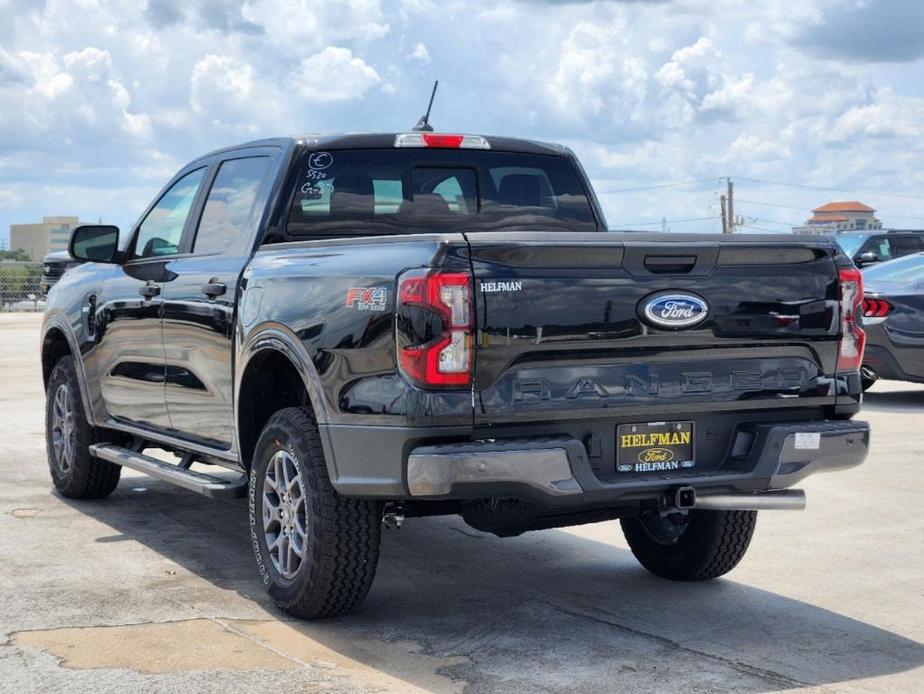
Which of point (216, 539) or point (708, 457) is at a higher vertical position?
point (708, 457)

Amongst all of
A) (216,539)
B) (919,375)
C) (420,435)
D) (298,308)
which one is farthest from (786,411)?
(919,375)

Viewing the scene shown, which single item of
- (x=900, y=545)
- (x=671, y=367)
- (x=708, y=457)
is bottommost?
(x=900, y=545)

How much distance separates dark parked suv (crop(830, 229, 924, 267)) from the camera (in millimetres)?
24359

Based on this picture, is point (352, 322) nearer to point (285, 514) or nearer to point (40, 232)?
point (285, 514)

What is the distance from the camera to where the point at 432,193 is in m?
7.07

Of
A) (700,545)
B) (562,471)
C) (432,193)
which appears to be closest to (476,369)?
(562,471)

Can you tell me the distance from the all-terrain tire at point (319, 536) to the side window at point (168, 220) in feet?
6.66

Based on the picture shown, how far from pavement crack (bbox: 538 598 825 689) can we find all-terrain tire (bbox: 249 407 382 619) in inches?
36.3

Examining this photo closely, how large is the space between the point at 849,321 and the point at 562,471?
144 centimetres

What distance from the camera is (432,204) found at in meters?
7.05

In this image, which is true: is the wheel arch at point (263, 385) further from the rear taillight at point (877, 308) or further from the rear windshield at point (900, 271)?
the rear windshield at point (900, 271)

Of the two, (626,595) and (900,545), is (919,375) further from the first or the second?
(626,595)

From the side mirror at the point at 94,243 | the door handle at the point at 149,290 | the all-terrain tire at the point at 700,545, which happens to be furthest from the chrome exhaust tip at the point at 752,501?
the side mirror at the point at 94,243

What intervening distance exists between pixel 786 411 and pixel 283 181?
2.52 metres
